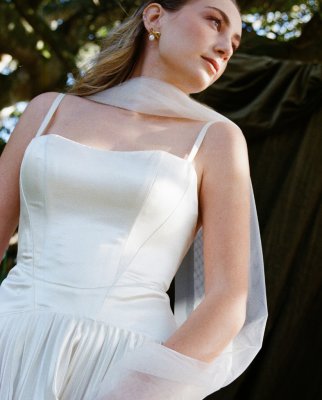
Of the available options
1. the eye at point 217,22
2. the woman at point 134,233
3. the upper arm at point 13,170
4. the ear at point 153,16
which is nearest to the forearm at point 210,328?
the woman at point 134,233

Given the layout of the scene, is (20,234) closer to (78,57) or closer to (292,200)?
(292,200)

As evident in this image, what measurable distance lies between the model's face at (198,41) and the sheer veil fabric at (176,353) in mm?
64

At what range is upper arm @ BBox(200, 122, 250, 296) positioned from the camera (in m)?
1.19

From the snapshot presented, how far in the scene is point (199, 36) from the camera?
149cm

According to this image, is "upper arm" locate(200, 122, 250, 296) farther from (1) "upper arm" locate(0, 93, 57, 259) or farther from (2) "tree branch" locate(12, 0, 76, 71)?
(2) "tree branch" locate(12, 0, 76, 71)

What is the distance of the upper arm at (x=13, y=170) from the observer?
1436 mm

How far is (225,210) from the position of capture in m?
1.24

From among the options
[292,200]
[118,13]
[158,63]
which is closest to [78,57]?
[118,13]

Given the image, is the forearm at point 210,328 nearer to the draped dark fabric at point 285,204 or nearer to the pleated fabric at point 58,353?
the pleated fabric at point 58,353

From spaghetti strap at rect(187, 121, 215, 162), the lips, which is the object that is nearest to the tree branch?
the lips

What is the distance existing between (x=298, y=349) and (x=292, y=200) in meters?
0.78

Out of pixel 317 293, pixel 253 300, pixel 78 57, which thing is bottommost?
pixel 317 293

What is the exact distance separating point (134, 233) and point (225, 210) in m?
0.24

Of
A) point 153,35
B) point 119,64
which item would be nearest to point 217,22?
point 153,35
